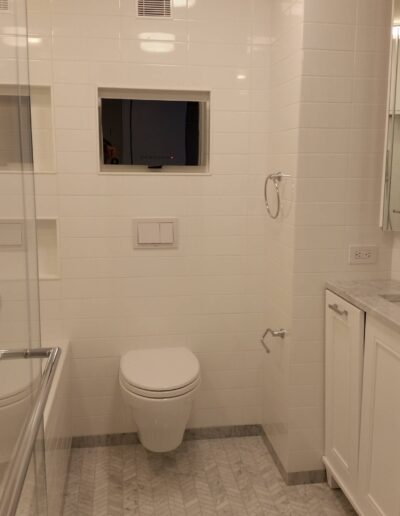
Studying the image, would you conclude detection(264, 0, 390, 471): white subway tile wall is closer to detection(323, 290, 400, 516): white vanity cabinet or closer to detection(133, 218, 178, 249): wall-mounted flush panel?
detection(323, 290, 400, 516): white vanity cabinet

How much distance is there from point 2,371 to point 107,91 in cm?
Answer: 165

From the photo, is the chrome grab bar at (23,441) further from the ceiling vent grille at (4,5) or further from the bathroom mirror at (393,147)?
the bathroom mirror at (393,147)

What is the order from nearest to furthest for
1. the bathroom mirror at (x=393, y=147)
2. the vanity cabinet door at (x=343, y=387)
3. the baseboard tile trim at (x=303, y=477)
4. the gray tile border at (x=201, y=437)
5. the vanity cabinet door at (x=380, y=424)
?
the vanity cabinet door at (x=380, y=424) < the vanity cabinet door at (x=343, y=387) < the bathroom mirror at (x=393, y=147) < the baseboard tile trim at (x=303, y=477) < the gray tile border at (x=201, y=437)

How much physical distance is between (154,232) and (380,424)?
4.51 feet

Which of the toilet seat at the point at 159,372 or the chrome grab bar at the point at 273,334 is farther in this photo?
the chrome grab bar at the point at 273,334

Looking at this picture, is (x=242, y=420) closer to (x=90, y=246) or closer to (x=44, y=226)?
(x=90, y=246)

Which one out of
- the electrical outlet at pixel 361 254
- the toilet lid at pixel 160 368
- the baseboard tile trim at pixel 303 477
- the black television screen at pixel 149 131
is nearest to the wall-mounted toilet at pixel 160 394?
the toilet lid at pixel 160 368

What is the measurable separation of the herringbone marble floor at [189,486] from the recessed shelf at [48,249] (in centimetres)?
95

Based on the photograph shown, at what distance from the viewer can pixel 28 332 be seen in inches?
55.5

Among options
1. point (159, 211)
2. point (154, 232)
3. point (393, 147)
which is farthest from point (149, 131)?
point (393, 147)

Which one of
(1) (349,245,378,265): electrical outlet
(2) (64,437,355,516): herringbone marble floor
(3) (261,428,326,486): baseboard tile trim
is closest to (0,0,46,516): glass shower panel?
(2) (64,437,355,516): herringbone marble floor

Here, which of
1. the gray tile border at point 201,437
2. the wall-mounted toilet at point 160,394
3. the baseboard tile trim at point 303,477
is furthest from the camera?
the gray tile border at point 201,437

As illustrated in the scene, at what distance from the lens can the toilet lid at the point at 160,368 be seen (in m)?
2.16

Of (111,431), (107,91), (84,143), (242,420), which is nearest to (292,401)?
(242,420)
